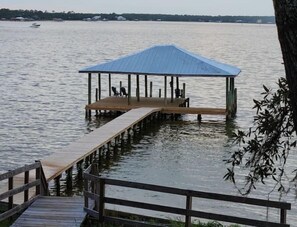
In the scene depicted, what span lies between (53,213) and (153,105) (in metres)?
20.9

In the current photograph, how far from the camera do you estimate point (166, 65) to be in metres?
31.9

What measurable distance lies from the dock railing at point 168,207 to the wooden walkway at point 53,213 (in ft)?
0.89

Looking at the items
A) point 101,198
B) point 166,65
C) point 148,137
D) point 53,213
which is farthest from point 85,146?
point 166,65

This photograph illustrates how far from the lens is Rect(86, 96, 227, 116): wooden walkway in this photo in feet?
97.7

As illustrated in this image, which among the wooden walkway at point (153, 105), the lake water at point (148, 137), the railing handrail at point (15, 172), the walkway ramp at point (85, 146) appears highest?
the railing handrail at point (15, 172)

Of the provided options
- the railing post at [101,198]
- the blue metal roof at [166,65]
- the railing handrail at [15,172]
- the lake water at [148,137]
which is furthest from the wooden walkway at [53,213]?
the blue metal roof at [166,65]

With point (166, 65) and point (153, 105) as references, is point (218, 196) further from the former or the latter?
point (166, 65)

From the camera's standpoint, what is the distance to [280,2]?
3693 mm

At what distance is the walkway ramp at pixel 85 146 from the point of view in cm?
1676

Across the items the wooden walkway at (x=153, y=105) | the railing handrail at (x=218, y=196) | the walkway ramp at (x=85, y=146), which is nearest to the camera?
the railing handrail at (x=218, y=196)

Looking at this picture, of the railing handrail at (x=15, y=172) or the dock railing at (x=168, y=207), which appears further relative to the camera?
the railing handrail at (x=15, y=172)

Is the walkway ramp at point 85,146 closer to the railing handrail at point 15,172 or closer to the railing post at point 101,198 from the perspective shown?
the railing handrail at point 15,172

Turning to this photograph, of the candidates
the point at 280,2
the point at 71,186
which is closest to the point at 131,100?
the point at 71,186

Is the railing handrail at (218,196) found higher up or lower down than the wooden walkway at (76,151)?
higher up
